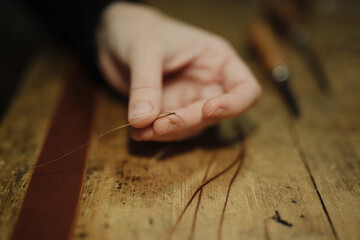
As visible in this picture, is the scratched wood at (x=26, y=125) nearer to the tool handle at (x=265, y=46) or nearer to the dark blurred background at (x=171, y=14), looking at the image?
the dark blurred background at (x=171, y=14)

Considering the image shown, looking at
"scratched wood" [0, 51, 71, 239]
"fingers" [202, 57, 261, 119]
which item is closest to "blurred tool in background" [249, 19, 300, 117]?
"fingers" [202, 57, 261, 119]

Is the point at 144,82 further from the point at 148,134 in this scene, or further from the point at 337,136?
the point at 337,136

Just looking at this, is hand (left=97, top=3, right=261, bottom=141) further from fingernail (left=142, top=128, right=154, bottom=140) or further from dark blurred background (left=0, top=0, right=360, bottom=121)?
dark blurred background (left=0, top=0, right=360, bottom=121)

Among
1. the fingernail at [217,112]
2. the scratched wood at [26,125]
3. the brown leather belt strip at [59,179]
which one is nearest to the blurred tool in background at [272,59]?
the fingernail at [217,112]

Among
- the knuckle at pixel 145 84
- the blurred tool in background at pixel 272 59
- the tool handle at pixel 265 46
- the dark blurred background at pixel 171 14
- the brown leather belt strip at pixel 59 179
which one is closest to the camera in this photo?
the brown leather belt strip at pixel 59 179

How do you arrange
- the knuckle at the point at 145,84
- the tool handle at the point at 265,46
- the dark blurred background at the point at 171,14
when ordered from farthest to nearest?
the dark blurred background at the point at 171,14
the tool handle at the point at 265,46
the knuckle at the point at 145,84

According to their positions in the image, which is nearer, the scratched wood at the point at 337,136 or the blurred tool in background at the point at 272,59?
the scratched wood at the point at 337,136

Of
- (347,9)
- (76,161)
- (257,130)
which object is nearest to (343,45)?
(347,9)
